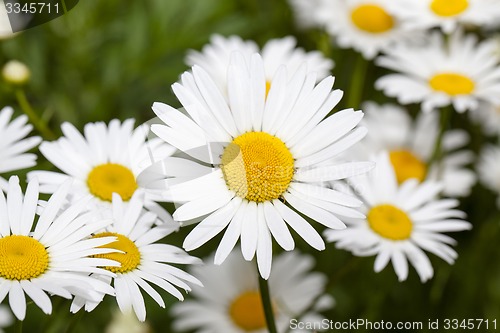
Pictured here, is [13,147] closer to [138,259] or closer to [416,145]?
Answer: [138,259]

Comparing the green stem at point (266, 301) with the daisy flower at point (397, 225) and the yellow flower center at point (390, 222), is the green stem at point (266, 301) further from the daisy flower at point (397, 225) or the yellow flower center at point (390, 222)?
the yellow flower center at point (390, 222)

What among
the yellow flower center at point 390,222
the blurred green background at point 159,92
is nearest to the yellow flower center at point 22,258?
the yellow flower center at point 390,222

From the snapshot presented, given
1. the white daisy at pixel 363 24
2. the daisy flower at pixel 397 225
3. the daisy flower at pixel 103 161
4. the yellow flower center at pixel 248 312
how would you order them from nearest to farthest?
the daisy flower at pixel 103 161 → the daisy flower at pixel 397 225 → the yellow flower center at pixel 248 312 → the white daisy at pixel 363 24

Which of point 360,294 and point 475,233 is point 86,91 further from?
point 475,233

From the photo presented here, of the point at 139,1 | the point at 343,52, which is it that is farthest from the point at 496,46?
the point at 139,1

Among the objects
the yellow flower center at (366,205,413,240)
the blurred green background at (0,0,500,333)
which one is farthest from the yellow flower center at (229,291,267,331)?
the yellow flower center at (366,205,413,240)

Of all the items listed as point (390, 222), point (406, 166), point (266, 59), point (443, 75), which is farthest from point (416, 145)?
point (390, 222)

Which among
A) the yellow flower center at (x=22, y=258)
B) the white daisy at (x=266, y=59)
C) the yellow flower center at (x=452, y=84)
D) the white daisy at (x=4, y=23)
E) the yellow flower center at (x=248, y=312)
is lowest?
the yellow flower center at (x=248, y=312)
